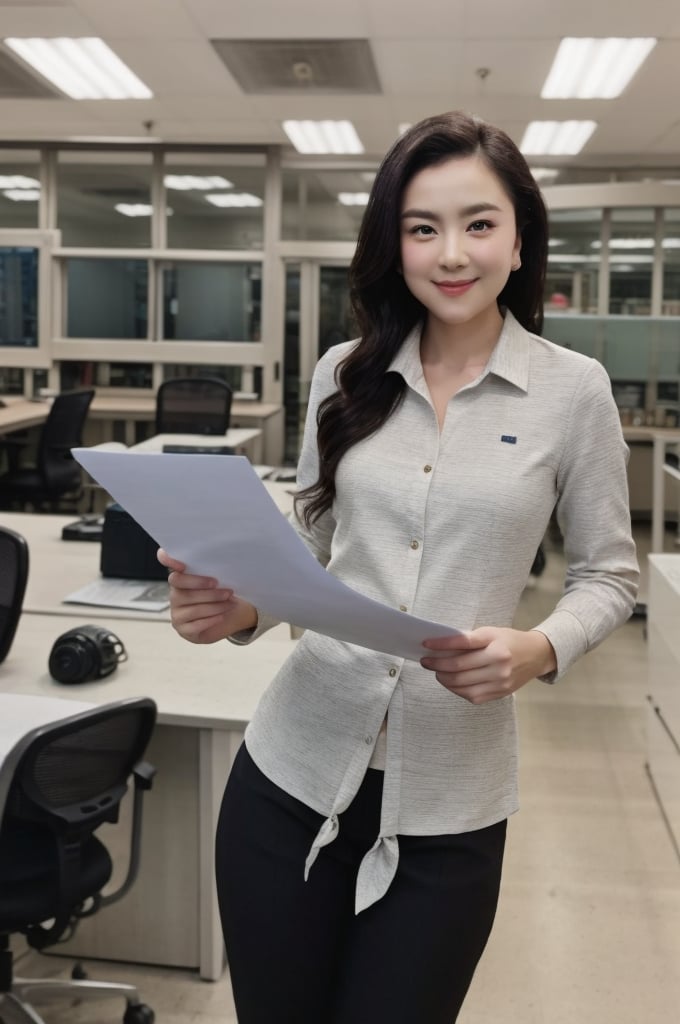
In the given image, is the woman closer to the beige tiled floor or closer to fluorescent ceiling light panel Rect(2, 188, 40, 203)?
the beige tiled floor

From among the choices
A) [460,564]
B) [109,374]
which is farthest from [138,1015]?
[109,374]

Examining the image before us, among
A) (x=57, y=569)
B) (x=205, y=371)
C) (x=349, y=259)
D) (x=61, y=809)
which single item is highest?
(x=349, y=259)

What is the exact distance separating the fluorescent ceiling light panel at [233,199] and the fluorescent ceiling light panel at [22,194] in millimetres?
1514

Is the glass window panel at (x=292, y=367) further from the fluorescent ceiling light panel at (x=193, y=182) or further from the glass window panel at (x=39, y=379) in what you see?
the glass window panel at (x=39, y=379)

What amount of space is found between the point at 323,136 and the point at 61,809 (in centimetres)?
708

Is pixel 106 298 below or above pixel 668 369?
above

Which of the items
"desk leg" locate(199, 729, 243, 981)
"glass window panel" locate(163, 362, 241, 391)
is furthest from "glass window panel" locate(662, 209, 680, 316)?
"desk leg" locate(199, 729, 243, 981)

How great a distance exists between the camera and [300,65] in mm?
6141

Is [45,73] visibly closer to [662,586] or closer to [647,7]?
[647,7]

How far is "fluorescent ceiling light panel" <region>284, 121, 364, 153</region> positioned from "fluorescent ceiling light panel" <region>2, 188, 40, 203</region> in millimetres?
2412

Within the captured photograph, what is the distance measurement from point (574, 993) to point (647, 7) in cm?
442

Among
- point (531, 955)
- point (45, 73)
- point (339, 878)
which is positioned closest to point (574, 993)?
point (531, 955)

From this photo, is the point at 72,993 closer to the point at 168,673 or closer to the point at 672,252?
the point at 168,673

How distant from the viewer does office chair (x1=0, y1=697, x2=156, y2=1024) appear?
1.88m
